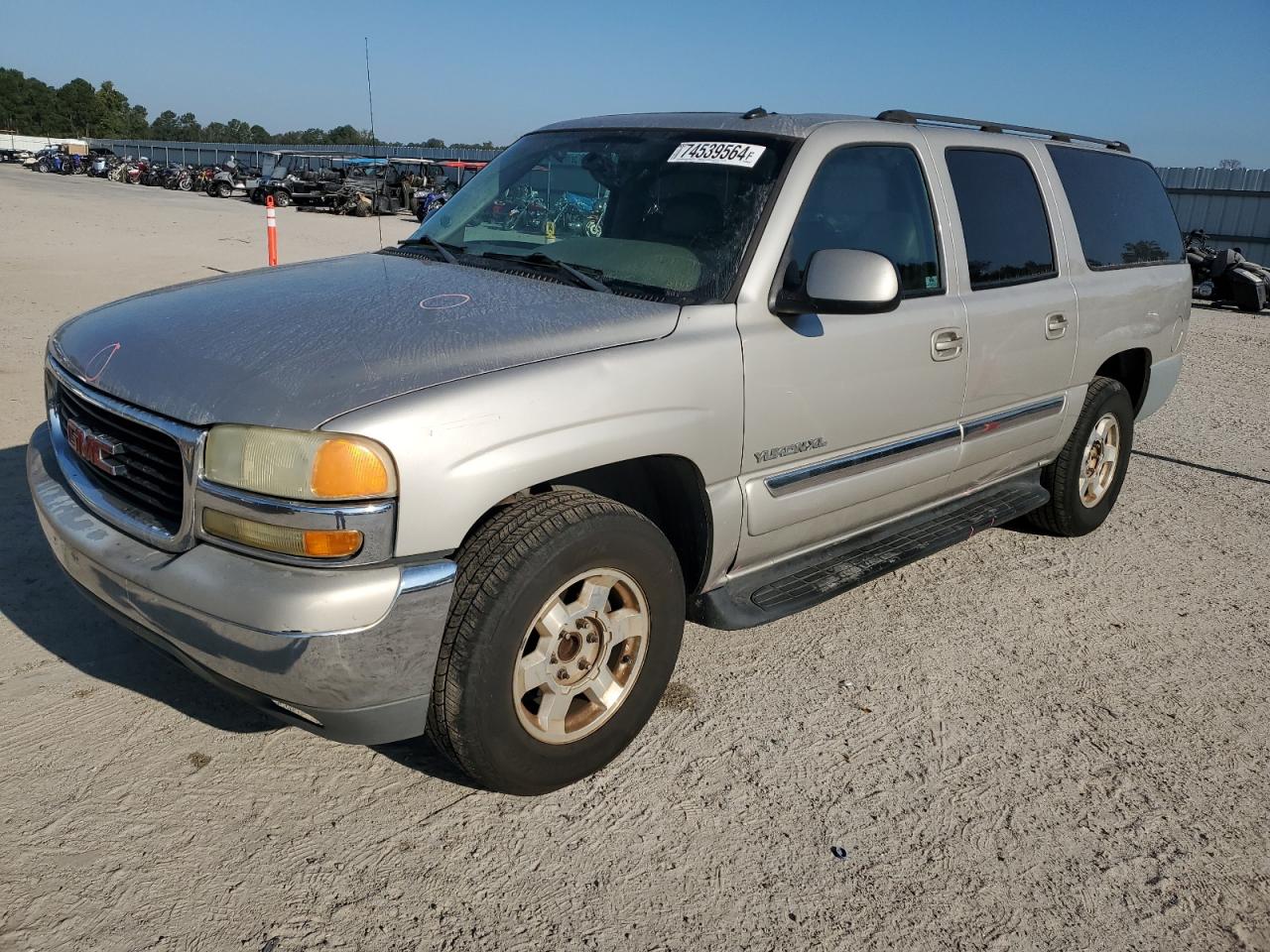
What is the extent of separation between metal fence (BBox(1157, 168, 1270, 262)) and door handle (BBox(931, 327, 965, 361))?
2237cm

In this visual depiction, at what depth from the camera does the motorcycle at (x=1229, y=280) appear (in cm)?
1622

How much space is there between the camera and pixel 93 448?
2.71 metres

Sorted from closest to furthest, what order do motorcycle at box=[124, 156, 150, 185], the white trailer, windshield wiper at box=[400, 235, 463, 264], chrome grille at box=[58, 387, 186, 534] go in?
chrome grille at box=[58, 387, 186, 534] → windshield wiper at box=[400, 235, 463, 264] → motorcycle at box=[124, 156, 150, 185] → the white trailer

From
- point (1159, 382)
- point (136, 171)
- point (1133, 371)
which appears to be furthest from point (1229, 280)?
point (136, 171)

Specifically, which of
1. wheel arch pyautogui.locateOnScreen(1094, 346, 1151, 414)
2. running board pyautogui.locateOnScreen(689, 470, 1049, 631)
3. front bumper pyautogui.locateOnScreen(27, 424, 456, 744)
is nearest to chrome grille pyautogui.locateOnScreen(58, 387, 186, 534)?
front bumper pyautogui.locateOnScreen(27, 424, 456, 744)

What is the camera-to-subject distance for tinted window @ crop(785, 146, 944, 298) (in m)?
3.25

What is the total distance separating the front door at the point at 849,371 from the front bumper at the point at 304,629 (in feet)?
3.89

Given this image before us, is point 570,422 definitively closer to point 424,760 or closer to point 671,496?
point 671,496

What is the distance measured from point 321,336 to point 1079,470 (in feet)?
12.3

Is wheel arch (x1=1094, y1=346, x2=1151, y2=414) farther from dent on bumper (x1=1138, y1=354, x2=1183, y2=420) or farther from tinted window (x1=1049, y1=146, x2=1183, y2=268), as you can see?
tinted window (x1=1049, y1=146, x2=1183, y2=268)

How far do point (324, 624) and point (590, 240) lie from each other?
5.61ft

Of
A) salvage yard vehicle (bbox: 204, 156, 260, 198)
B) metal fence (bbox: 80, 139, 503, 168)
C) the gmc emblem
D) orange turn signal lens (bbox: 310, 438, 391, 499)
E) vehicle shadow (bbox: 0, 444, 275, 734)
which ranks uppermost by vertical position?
metal fence (bbox: 80, 139, 503, 168)

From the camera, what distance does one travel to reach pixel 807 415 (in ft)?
10.5

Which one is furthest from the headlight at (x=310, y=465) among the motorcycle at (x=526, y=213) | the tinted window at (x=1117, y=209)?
the tinted window at (x=1117, y=209)
